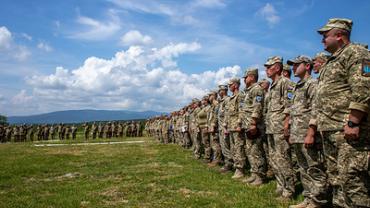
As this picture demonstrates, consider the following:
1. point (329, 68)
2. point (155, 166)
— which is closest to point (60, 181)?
→ point (155, 166)

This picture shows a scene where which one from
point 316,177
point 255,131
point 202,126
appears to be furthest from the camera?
point 202,126

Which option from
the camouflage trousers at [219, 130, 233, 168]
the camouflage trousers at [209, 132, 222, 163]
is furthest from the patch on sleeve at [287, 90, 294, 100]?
the camouflage trousers at [209, 132, 222, 163]

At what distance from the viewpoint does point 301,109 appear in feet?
20.0

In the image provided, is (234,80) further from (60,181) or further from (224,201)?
(60,181)

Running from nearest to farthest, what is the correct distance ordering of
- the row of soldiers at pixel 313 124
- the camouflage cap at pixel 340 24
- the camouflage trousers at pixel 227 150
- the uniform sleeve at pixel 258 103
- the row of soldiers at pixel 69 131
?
the row of soldiers at pixel 313 124
the camouflage cap at pixel 340 24
the uniform sleeve at pixel 258 103
the camouflage trousers at pixel 227 150
the row of soldiers at pixel 69 131

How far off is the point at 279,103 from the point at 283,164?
1083 millimetres

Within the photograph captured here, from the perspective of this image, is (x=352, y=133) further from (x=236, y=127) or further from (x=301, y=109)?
(x=236, y=127)

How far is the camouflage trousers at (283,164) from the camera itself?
6883 millimetres

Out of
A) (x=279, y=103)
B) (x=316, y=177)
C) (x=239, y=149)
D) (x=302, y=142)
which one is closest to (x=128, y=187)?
(x=239, y=149)

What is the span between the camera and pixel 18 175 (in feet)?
37.3

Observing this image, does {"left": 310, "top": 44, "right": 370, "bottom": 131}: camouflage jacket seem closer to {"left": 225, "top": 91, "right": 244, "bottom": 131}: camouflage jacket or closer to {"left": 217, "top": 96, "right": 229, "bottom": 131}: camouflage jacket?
{"left": 225, "top": 91, "right": 244, "bottom": 131}: camouflage jacket

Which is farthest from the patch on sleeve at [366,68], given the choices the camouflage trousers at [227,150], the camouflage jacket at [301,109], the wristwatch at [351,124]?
the camouflage trousers at [227,150]

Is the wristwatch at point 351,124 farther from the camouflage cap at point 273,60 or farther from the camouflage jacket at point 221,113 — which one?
the camouflage jacket at point 221,113

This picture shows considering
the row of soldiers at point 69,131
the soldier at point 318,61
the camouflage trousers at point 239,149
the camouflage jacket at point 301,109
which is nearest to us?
the camouflage jacket at point 301,109
